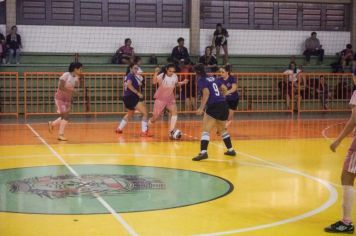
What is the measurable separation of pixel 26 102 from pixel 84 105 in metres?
2.18

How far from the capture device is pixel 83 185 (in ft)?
30.1

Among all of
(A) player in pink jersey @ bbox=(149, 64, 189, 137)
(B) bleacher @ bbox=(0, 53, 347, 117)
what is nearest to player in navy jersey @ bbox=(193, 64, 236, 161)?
(A) player in pink jersey @ bbox=(149, 64, 189, 137)

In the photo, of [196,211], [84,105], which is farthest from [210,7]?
[196,211]

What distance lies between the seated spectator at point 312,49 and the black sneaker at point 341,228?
21.8 metres

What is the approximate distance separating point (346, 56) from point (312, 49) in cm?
172

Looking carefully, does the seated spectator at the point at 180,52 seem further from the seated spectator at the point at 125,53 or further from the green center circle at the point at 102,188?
the green center circle at the point at 102,188

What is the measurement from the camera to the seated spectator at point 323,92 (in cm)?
2452

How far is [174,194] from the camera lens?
28.2 ft

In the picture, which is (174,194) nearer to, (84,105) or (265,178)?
(265,178)

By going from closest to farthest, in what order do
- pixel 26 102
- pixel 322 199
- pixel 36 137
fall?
pixel 322 199
pixel 36 137
pixel 26 102

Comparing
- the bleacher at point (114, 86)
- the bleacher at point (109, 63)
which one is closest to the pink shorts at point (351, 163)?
the bleacher at point (114, 86)

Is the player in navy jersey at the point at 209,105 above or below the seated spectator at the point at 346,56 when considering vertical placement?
below

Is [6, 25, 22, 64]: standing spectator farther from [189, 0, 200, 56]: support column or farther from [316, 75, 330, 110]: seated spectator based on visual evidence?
[316, 75, 330, 110]: seated spectator

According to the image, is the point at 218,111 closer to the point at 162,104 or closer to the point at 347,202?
the point at 162,104
